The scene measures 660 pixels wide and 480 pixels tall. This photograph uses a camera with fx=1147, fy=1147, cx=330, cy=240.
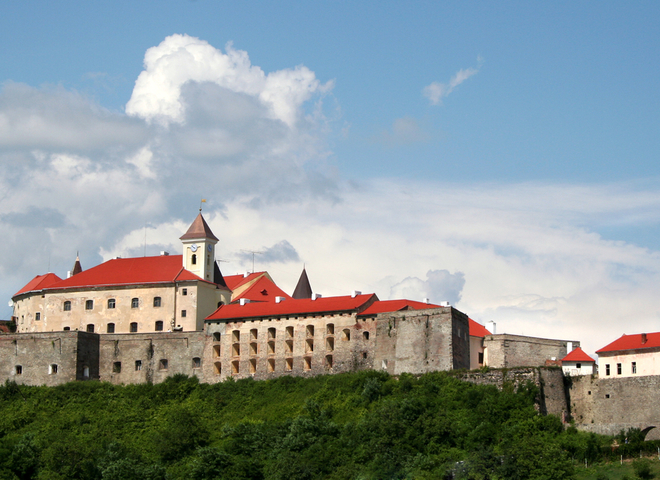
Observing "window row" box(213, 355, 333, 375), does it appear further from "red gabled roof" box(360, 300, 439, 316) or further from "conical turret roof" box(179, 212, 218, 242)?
"conical turret roof" box(179, 212, 218, 242)

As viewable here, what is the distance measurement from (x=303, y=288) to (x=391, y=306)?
1953cm

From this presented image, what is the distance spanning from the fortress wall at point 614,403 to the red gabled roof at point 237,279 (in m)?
31.8

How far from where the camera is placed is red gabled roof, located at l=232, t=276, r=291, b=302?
94750 millimetres

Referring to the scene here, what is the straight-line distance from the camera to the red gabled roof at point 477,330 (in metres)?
88.2

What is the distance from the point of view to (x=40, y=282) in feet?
318

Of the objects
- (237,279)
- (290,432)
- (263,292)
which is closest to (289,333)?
(263,292)

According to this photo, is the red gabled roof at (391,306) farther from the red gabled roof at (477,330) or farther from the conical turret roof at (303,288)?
the conical turret roof at (303,288)

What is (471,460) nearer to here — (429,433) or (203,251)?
(429,433)

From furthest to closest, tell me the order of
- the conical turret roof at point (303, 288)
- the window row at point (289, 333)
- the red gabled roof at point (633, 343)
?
the conical turret roof at point (303, 288)
the window row at point (289, 333)
the red gabled roof at point (633, 343)

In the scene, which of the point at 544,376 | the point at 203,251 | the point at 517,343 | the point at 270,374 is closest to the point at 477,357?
the point at 517,343

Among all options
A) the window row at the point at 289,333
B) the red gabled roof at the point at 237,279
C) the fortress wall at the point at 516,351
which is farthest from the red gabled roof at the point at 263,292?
the fortress wall at the point at 516,351

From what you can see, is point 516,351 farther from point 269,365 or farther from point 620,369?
point 269,365

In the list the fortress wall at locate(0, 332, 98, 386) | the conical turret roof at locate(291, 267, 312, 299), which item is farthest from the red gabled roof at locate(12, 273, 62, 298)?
the conical turret roof at locate(291, 267, 312, 299)

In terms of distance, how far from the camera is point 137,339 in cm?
9025
